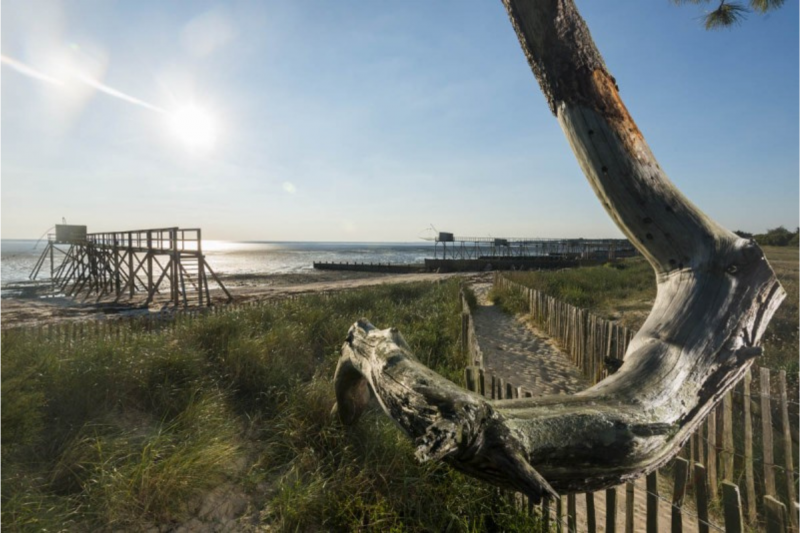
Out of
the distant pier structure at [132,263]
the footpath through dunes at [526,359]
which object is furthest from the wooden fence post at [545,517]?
the distant pier structure at [132,263]

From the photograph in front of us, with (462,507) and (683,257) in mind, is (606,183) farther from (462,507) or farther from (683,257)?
(462,507)

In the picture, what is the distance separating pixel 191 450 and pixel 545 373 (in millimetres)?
5584

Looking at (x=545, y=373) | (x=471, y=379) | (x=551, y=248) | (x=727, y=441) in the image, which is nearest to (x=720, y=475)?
(x=727, y=441)

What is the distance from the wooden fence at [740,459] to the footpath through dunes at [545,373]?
30 cm

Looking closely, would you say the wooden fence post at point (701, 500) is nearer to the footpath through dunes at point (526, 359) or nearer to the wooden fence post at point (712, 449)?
the wooden fence post at point (712, 449)

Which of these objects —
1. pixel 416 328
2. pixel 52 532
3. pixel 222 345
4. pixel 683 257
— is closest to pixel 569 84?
pixel 683 257

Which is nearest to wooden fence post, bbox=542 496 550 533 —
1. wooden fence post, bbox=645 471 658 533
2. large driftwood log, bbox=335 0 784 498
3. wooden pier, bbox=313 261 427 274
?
wooden fence post, bbox=645 471 658 533

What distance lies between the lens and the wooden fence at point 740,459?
1845 mm

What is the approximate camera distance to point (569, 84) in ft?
5.63

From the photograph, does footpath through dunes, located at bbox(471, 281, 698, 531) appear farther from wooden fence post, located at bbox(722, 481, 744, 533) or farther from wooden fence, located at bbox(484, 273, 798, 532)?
wooden fence post, located at bbox(722, 481, 744, 533)

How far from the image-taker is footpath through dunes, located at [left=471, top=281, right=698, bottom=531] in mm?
2979

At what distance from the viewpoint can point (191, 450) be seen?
3.23m

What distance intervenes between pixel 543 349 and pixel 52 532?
7.75 meters

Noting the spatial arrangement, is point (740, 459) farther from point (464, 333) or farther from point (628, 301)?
point (628, 301)
